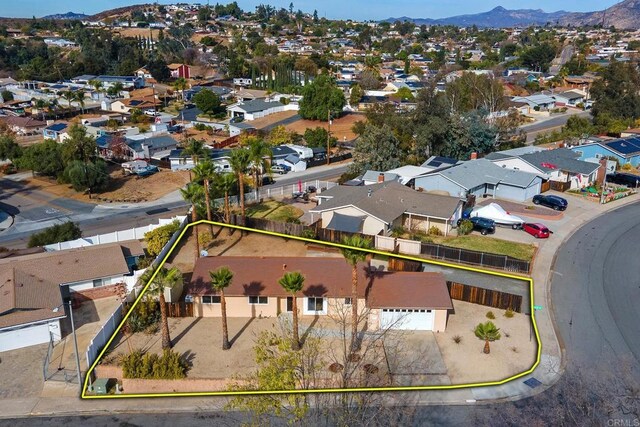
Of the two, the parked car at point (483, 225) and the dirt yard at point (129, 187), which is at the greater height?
the parked car at point (483, 225)

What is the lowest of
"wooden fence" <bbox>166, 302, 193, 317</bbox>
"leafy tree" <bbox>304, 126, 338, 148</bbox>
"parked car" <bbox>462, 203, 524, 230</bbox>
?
"wooden fence" <bbox>166, 302, 193, 317</bbox>

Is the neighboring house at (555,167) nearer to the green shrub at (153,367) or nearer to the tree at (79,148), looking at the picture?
the green shrub at (153,367)

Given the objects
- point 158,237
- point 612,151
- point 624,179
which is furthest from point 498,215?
point 612,151

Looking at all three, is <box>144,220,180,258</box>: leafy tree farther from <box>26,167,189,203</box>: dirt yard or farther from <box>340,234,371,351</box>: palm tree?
<box>340,234,371,351</box>: palm tree

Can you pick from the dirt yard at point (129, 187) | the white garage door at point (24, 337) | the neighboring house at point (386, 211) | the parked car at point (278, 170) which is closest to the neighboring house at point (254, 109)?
the dirt yard at point (129, 187)

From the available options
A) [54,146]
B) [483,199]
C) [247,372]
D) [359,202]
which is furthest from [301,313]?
[54,146]

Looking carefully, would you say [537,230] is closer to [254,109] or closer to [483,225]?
[483,225]

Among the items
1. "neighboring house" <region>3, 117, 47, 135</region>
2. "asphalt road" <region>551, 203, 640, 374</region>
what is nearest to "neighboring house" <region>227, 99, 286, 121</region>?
"neighboring house" <region>3, 117, 47, 135</region>
